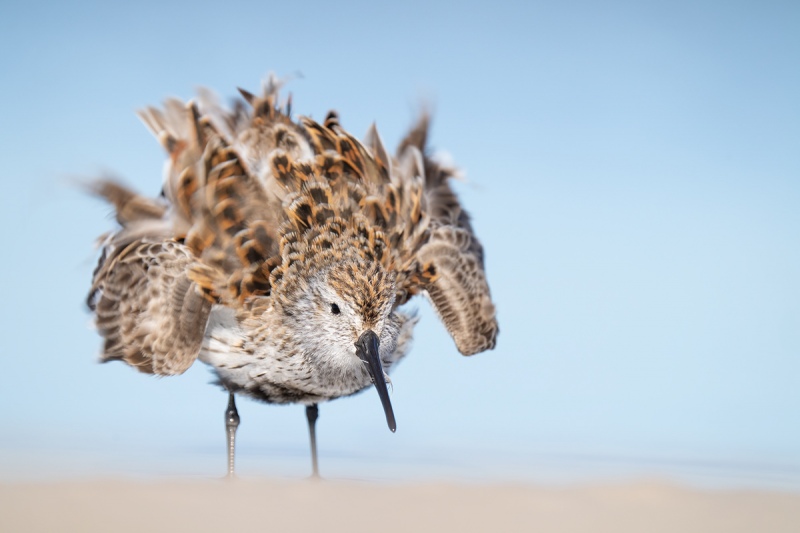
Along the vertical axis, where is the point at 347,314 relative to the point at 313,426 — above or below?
above

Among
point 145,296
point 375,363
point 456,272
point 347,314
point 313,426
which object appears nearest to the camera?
point 375,363

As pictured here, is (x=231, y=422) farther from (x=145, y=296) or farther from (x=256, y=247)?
(x=256, y=247)

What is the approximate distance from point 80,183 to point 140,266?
1095 mm

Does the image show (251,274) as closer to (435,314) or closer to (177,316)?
(177,316)

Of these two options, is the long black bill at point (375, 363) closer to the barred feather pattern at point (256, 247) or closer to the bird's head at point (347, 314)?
the bird's head at point (347, 314)

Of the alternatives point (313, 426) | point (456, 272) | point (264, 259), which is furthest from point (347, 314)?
point (313, 426)

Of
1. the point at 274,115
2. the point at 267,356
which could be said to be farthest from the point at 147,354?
the point at 274,115

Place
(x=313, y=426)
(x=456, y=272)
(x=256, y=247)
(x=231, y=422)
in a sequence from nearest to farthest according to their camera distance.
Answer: (x=256, y=247), (x=231, y=422), (x=456, y=272), (x=313, y=426)

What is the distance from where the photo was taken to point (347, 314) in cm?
579

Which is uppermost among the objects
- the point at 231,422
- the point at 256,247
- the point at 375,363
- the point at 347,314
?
the point at 256,247

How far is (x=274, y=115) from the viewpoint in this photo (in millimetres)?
6930

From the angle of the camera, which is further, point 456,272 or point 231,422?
point 456,272

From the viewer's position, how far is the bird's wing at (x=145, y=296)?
608 centimetres

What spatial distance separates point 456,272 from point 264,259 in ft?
6.13
